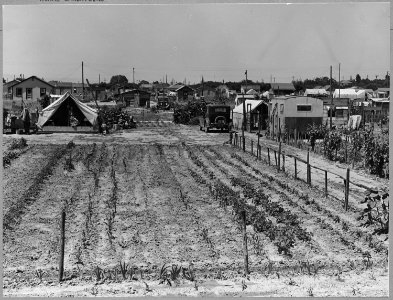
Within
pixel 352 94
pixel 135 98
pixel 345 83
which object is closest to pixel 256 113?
pixel 352 94

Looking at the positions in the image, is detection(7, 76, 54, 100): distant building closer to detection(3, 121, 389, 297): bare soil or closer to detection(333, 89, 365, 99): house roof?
detection(333, 89, 365, 99): house roof

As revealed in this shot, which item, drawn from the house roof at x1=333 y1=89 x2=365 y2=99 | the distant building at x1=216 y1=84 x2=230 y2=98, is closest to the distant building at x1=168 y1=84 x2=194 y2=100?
the distant building at x1=216 y1=84 x2=230 y2=98

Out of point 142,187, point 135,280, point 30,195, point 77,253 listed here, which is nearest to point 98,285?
point 135,280

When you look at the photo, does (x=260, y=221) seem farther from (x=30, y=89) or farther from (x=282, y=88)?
(x=282, y=88)

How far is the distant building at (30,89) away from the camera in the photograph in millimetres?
55969

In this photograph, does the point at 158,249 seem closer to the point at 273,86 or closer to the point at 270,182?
the point at 270,182

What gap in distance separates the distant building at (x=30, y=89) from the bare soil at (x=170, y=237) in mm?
40189

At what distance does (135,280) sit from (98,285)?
20.8 inches

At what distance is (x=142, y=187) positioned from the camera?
1475 centimetres

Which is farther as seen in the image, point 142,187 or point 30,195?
point 142,187

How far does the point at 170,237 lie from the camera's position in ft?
32.2

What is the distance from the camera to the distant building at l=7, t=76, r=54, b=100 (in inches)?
2203

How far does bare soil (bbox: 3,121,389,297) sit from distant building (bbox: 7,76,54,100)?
132 feet

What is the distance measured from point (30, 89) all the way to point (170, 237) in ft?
168
